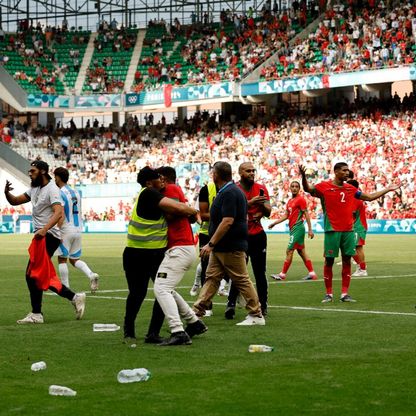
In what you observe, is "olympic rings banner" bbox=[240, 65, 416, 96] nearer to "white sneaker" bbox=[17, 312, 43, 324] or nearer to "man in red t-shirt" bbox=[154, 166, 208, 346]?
"white sneaker" bbox=[17, 312, 43, 324]

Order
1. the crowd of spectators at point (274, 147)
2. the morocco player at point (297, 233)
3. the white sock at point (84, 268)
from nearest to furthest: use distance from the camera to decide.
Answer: the white sock at point (84, 268) → the morocco player at point (297, 233) → the crowd of spectators at point (274, 147)

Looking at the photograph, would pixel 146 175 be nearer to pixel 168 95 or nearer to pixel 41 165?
pixel 41 165

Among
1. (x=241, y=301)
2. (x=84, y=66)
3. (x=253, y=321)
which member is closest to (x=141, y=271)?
(x=253, y=321)

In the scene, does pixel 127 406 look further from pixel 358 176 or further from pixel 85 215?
pixel 85 215

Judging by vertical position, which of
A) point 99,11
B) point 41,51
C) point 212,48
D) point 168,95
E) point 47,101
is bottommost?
point 47,101

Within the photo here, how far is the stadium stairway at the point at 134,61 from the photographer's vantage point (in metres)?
70.8

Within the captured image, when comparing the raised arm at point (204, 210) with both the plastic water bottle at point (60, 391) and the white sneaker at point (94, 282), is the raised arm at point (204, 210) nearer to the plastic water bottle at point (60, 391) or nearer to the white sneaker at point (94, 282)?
the white sneaker at point (94, 282)

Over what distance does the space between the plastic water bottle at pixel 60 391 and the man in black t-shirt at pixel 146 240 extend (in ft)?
10.8

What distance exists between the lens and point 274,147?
58.9 meters

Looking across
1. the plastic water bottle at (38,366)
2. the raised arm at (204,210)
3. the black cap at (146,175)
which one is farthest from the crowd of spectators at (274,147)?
the plastic water bottle at (38,366)

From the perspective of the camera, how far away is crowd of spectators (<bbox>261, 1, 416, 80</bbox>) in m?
55.2

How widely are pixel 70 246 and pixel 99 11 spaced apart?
197 feet

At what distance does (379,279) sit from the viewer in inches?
858

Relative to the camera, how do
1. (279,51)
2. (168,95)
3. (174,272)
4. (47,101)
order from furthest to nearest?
(47,101) → (168,95) → (279,51) → (174,272)
